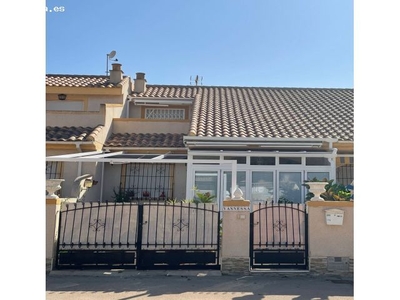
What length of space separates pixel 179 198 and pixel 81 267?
8039 mm

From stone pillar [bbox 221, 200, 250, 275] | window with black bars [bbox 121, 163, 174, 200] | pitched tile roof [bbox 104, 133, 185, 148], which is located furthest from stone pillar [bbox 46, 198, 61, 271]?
pitched tile roof [bbox 104, 133, 185, 148]

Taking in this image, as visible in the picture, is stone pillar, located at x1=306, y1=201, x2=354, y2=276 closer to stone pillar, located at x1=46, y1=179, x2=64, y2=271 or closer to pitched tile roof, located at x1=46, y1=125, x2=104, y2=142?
stone pillar, located at x1=46, y1=179, x2=64, y2=271

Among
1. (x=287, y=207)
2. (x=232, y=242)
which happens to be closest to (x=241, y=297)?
(x=232, y=242)

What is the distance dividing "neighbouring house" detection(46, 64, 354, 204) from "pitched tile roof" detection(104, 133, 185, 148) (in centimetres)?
6

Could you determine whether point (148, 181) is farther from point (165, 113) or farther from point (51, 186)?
point (51, 186)

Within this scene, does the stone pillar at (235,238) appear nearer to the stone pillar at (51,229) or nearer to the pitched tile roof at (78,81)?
the stone pillar at (51,229)

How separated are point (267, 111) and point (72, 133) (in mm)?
11392

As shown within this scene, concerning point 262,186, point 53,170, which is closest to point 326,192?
point 262,186

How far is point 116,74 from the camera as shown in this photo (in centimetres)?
2311

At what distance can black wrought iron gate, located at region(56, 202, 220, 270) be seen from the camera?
35.0 feet

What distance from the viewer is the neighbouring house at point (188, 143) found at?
16250mm

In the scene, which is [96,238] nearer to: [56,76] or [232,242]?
[232,242]

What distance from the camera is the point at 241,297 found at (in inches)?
340
